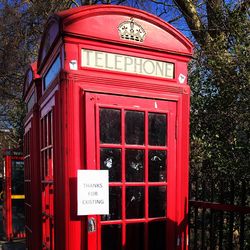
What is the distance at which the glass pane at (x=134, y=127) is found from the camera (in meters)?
3.56

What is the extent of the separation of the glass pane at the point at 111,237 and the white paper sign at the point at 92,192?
0.65 ft

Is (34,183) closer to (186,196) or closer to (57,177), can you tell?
(57,177)

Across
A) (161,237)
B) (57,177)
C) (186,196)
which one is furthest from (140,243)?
(57,177)

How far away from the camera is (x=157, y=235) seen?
3.75 metres

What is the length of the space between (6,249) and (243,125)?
611 cm

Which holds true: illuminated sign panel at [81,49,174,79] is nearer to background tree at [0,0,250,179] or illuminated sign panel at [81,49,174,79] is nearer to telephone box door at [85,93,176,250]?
telephone box door at [85,93,176,250]

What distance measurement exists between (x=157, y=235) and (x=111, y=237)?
1.62 ft

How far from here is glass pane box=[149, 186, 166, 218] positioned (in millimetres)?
3675

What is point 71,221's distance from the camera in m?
3.36

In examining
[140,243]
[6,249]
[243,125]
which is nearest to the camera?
[140,243]

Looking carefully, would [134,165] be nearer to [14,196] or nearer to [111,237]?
[111,237]

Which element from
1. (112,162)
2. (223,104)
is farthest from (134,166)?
(223,104)

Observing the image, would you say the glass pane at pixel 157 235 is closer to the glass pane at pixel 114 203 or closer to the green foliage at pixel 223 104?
the glass pane at pixel 114 203

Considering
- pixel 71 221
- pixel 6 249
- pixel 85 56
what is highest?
pixel 85 56
